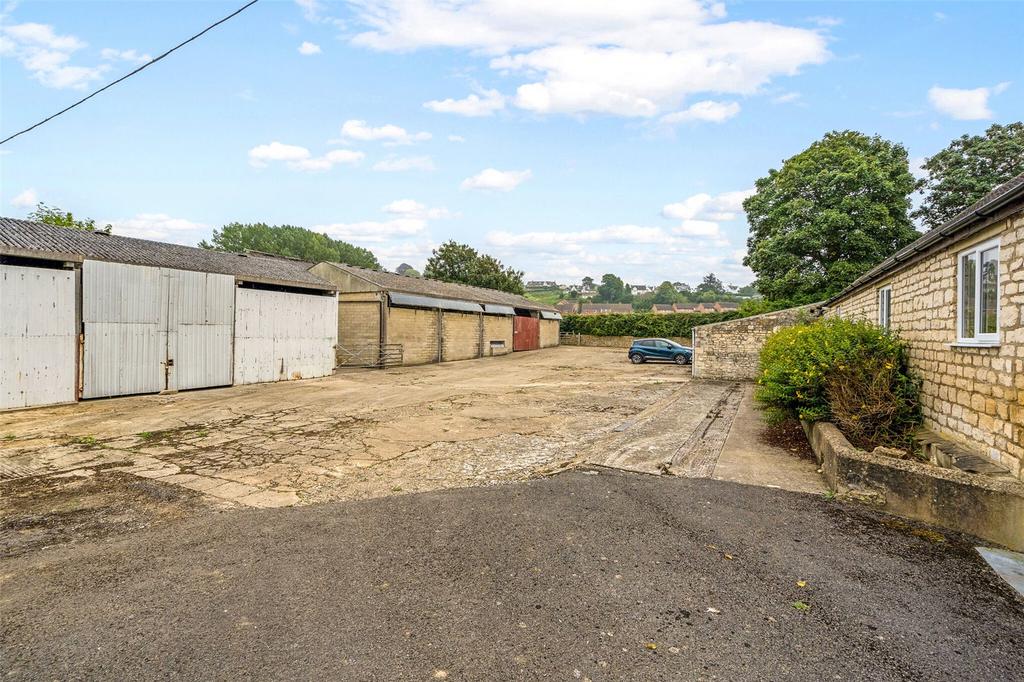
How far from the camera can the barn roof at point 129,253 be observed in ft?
36.6

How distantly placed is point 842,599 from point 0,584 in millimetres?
5569

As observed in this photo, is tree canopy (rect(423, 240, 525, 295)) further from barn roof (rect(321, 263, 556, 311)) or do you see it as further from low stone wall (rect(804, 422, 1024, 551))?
low stone wall (rect(804, 422, 1024, 551))

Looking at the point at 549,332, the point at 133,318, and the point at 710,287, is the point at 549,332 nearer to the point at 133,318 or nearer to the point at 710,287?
the point at 133,318

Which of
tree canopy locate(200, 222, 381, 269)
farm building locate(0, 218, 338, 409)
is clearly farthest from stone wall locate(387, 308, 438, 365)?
tree canopy locate(200, 222, 381, 269)

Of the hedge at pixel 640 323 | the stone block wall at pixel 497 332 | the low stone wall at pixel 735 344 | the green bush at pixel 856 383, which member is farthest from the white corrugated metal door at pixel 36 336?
the hedge at pixel 640 323

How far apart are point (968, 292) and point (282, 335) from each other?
1674cm

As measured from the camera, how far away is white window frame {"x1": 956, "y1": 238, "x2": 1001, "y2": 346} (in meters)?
5.05

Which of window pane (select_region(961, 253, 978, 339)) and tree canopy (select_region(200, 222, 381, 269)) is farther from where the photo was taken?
tree canopy (select_region(200, 222, 381, 269))

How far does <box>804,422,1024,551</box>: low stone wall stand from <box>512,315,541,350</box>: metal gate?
27775 mm

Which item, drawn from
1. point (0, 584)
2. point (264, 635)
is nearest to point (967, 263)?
point (264, 635)

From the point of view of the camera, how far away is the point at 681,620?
2.99 meters

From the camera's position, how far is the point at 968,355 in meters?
5.51

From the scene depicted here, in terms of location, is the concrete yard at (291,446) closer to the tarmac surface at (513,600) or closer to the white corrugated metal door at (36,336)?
the white corrugated metal door at (36,336)

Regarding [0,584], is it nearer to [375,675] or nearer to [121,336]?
[375,675]
